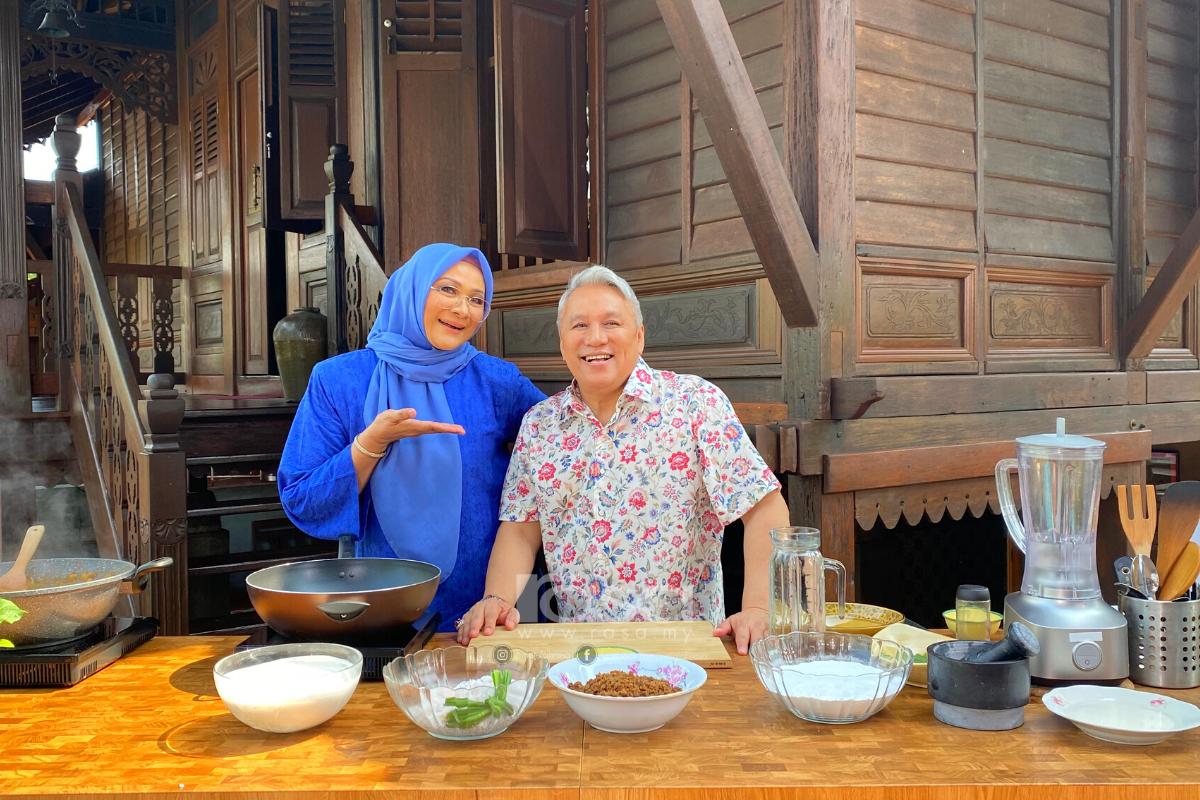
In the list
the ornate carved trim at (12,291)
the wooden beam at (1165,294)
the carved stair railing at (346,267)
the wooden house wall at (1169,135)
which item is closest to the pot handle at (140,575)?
the carved stair railing at (346,267)

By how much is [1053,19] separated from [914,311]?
6.05 feet

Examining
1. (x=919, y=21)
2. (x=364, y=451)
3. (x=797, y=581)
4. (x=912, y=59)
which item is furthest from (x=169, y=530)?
(x=919, y=21)

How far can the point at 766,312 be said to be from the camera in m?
4.22

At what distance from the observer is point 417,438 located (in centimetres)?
260

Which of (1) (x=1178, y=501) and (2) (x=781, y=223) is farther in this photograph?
(2) (x=781, y=223)

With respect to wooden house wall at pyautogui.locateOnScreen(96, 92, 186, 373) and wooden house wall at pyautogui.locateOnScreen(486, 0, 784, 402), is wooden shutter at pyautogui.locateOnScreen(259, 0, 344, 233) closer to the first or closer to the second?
wooden house wall at pyautogui.locateOnScreen(486, 0, 784, 402)

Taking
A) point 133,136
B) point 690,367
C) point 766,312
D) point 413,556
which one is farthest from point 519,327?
point 133,136

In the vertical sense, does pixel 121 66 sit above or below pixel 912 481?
above

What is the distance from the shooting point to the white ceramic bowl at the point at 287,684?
158 centimetres

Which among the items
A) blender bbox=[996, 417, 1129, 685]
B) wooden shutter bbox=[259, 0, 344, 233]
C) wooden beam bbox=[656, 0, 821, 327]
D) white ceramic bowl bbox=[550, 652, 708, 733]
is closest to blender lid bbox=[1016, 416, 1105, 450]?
blender bbox=[996, 417, 1129, 685]

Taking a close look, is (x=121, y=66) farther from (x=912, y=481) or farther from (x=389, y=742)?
(x=389, y=742)

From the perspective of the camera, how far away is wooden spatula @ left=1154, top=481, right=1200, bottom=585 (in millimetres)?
1838

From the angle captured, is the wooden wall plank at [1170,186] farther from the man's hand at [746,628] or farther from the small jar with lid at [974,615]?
the man's hand at [746,628]

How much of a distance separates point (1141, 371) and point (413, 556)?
177 inches
